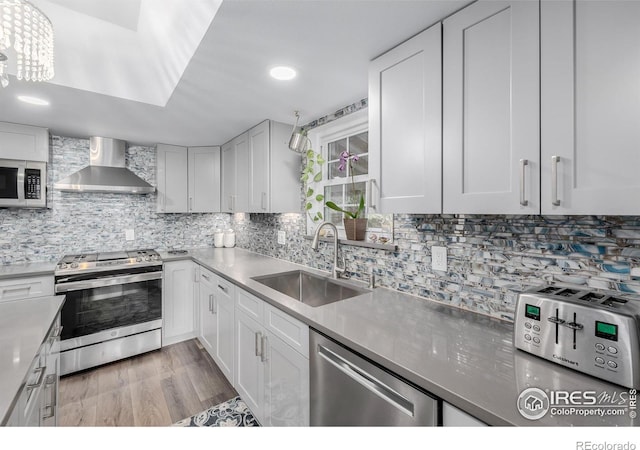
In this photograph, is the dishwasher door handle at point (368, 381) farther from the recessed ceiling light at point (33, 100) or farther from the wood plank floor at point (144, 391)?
the recessed ceiling light at point (33, 100)

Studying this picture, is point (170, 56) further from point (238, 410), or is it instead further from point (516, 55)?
point (238, 410)

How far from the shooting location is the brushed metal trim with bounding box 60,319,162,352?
2.39m

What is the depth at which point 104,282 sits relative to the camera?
2512 millimetres

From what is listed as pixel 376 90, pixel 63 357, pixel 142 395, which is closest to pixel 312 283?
pixel 376 90

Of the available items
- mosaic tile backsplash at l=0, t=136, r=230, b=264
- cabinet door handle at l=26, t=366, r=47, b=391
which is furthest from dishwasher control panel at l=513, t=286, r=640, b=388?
mosaic tile backsplash at l=0, t=136, r=230, b=264

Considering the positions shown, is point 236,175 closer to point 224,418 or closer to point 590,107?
point 224,418

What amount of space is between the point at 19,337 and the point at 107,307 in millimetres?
1669

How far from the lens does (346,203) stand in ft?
7.27

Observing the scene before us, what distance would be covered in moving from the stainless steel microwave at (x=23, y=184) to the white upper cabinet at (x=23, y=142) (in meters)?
0.05

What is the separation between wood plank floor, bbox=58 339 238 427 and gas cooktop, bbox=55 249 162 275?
3.00 feet

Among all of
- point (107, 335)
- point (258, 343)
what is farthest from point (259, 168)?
point (107, 335)

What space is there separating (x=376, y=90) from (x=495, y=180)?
76 centimetres

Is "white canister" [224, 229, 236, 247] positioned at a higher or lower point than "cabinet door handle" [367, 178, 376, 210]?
lower

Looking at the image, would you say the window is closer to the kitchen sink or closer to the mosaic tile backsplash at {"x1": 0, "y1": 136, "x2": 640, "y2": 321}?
the mosaic tile backsplash at {"x1": 0, "y1": 136, "x2": 640, "y2": 321}
